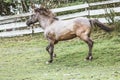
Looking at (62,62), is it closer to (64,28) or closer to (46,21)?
(64,28)

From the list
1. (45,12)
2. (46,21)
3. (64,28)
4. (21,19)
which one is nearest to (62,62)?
(64,28)

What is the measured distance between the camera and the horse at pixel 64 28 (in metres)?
11.5

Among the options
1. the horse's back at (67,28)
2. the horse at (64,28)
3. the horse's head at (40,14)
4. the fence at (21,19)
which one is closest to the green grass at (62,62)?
the horse at (64,28)

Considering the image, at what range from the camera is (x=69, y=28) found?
1170 centimetres

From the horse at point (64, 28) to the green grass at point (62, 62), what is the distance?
561 millimetres

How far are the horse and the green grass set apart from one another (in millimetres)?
561

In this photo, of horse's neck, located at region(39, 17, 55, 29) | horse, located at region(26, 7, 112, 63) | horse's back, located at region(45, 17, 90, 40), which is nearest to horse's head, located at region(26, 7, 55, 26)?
horse, located at region(26, 7, 112, 63)

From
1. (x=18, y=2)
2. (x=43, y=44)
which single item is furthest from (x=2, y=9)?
(x=43, y=44)

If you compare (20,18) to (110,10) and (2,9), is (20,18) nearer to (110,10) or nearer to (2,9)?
(2,9)

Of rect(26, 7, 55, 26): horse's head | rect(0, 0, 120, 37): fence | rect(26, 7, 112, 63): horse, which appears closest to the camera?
rect(26, 7, 112, 63): horse

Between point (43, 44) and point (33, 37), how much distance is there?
223 centimetres

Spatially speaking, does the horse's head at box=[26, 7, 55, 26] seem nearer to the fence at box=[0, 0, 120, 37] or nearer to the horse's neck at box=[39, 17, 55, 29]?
the horse's neck at box=[39, 17, 55, 29]

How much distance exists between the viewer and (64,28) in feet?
38.7

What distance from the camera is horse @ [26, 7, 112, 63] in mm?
11492
